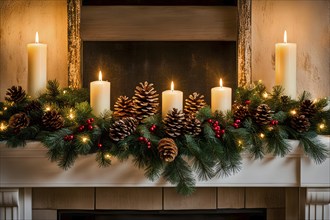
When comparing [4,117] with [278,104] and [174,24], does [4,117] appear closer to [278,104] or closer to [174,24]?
[174,24]

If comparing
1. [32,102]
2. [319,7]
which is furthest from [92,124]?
[319,7]

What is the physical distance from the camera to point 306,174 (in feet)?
6.41

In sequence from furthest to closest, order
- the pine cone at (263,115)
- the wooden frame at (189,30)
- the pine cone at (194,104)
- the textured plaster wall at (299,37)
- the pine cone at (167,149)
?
the textured plaster wall at (299,37)
the wooden frame at (189,30)
the pine cone at (194,104)
the pine cone at (263,115)
the pine cone at (167,149)

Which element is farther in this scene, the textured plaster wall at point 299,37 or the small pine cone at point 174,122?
the textured plaster wall at point 299,37

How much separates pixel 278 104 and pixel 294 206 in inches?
14.3

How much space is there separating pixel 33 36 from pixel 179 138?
0.73m

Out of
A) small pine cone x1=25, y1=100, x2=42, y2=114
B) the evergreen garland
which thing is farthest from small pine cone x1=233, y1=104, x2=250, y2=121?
small pine cone x1=25, y1=100, x2=42, y2=114

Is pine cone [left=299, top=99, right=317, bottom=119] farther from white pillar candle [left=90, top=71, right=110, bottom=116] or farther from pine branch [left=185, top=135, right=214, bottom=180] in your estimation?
white pillar candle [left=90, top=71, right=110, bottom=116]

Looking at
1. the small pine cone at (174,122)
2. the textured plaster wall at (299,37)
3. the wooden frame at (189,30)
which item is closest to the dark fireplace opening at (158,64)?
the wooden frame at (189,30)

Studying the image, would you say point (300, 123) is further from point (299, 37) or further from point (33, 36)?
point (33, 36)

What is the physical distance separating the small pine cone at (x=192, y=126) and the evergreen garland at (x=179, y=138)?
0.04 ft

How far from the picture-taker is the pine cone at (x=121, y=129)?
1.81 metres

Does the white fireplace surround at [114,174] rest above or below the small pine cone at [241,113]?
below

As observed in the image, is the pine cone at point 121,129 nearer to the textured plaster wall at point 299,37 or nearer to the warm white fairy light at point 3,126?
the warm white fairy light at point 3,126
